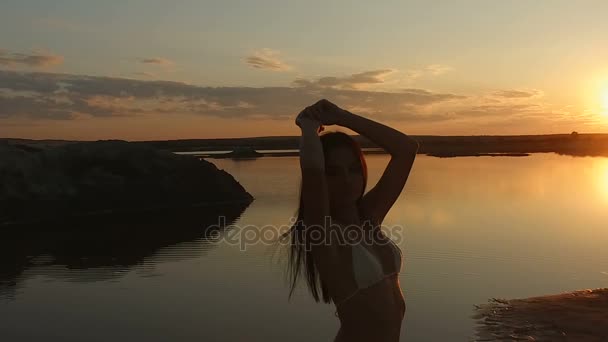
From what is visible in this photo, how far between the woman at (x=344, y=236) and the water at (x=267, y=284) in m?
6.64

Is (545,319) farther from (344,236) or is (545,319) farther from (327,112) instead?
(327,112)

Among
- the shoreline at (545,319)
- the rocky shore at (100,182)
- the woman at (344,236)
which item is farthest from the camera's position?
the rocky shore at (100,182)

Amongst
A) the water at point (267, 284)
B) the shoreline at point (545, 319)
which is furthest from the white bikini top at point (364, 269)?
the shoreline at point (545, 319)

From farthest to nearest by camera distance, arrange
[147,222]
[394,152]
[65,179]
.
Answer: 1. [65,179]
2. [147,222]
3. [394,152]

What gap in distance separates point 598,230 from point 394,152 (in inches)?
658

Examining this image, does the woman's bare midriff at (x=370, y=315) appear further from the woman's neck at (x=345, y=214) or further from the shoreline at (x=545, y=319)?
the shoreline at (x=545, y=319)

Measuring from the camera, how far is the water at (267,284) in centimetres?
940

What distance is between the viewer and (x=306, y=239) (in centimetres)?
256

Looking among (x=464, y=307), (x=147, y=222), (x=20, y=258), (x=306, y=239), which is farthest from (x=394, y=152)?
(x=147, y=222)

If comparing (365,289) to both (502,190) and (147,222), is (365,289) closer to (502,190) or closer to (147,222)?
(147,222)

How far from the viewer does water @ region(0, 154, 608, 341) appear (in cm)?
940

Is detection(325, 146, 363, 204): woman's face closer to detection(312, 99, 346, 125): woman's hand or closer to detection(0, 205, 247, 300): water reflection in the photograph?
detection(312, 99, 346, 125): woman's hand

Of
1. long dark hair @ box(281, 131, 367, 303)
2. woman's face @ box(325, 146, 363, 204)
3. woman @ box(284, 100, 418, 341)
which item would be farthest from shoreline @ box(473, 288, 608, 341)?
woman's face @ box(325, 146, 363, 204)

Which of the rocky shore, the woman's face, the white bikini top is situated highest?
the woman's face
